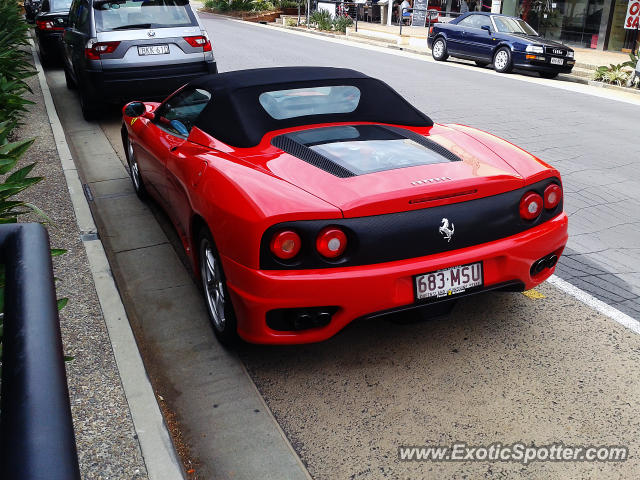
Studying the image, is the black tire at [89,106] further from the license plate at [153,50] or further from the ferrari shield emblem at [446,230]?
the ferrari shield emblem at [446,230]

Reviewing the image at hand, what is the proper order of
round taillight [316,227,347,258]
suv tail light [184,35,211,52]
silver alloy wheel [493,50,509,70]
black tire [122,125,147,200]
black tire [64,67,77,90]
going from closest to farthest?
round taillight [316,227,347,258], black tire [122,125,147,200], suv tail light [184,35,211,52], black tire [64,67,77,90], silver alloy wheel [493,50,509,70]

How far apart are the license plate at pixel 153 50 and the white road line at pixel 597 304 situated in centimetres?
667

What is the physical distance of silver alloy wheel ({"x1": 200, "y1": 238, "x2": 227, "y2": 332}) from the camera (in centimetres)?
381

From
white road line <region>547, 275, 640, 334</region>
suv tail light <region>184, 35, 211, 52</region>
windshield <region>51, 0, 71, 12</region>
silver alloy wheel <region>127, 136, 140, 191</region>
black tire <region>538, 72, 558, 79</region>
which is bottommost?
black tire <region>538, 72, 558, 79</region>

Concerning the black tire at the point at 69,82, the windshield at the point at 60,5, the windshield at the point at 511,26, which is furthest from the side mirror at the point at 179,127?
the windshield at the point at 511,26

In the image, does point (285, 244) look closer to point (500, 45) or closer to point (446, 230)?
point (446, 230)

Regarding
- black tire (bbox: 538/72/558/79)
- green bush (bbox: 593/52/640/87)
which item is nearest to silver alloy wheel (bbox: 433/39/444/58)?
black tire (bbox: 538/72/558/79)

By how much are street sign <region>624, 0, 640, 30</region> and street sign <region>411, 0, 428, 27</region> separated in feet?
37.0

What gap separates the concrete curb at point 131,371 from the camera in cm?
279

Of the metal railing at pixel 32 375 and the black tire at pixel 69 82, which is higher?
the metal railing at pixel 32 375

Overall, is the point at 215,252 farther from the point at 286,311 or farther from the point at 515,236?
the point at 515,236

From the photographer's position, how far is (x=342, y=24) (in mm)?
32250

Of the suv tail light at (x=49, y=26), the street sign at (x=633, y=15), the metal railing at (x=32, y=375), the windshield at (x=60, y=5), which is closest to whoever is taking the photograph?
the metal railing at (x=32, y=375)

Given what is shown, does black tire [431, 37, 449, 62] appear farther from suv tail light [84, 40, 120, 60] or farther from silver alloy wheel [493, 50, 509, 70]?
suv tail light [84, 40, 120, 60]
